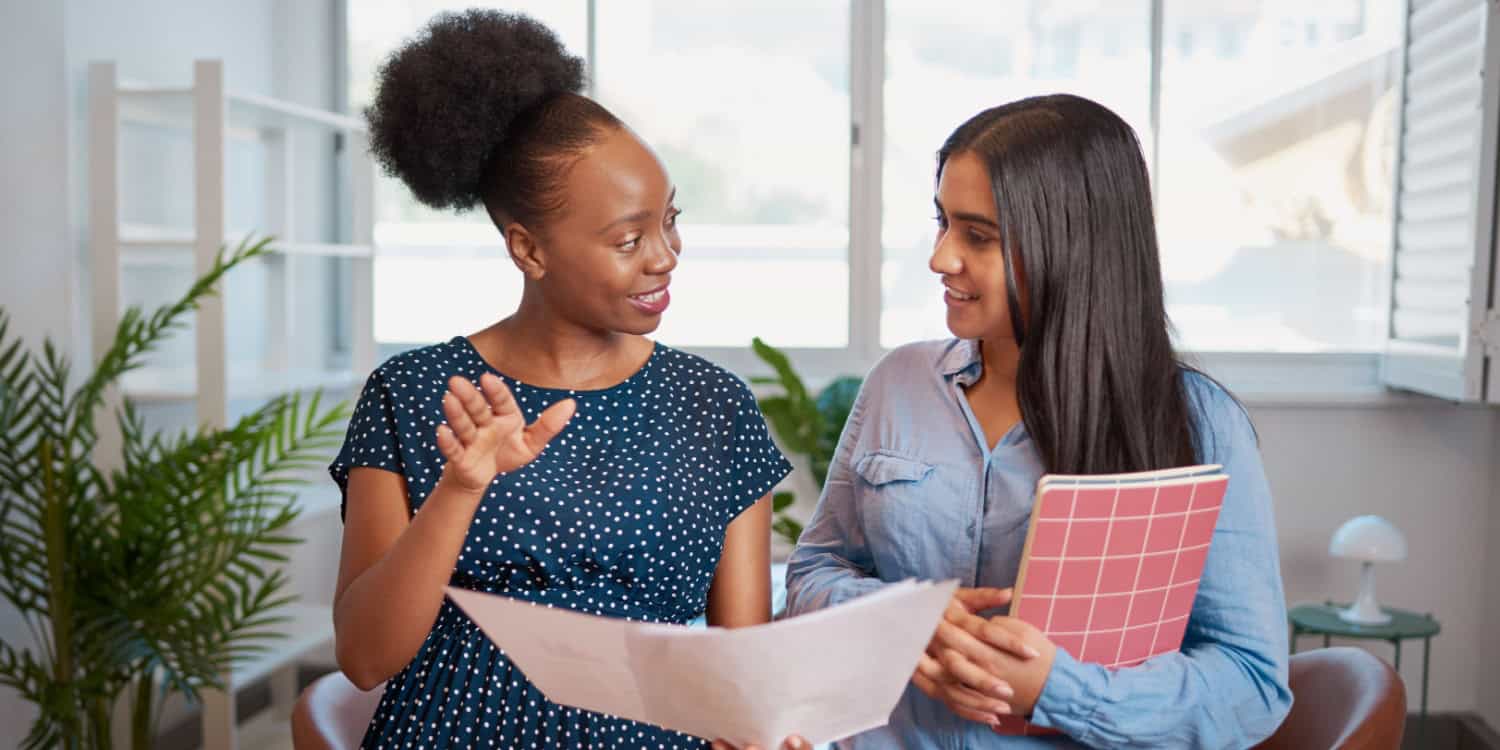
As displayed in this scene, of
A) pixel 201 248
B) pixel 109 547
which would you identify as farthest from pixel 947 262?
pixel 201 248

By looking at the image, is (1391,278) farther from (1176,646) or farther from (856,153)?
(1176,646)

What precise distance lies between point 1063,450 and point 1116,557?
187mm

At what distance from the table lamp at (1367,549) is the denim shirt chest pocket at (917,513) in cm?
225

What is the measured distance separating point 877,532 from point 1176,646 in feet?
1.10

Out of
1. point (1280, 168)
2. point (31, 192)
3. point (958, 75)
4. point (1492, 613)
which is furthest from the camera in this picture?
point (958, 75)

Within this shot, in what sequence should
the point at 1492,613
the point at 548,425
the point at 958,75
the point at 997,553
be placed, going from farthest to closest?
the point at 958,75
the point at 1492,613
the point at 997,553
the point at 548,425

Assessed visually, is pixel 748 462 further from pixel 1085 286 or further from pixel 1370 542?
pixel 1370 542

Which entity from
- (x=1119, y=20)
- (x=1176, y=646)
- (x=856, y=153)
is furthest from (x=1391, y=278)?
(x=1176, y=646)

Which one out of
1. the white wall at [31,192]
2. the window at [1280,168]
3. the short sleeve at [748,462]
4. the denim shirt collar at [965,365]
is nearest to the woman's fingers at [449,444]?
the short sleeve at [748,462]

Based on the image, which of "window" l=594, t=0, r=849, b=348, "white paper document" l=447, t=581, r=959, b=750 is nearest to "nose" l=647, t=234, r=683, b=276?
"white paper document" l=447, t=581, r=959, b=750

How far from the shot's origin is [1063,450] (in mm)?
1391

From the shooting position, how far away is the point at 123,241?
300 centimetres

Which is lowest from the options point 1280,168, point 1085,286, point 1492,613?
point 1492,613

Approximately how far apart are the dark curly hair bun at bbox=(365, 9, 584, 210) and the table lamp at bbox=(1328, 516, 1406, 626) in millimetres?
2594
